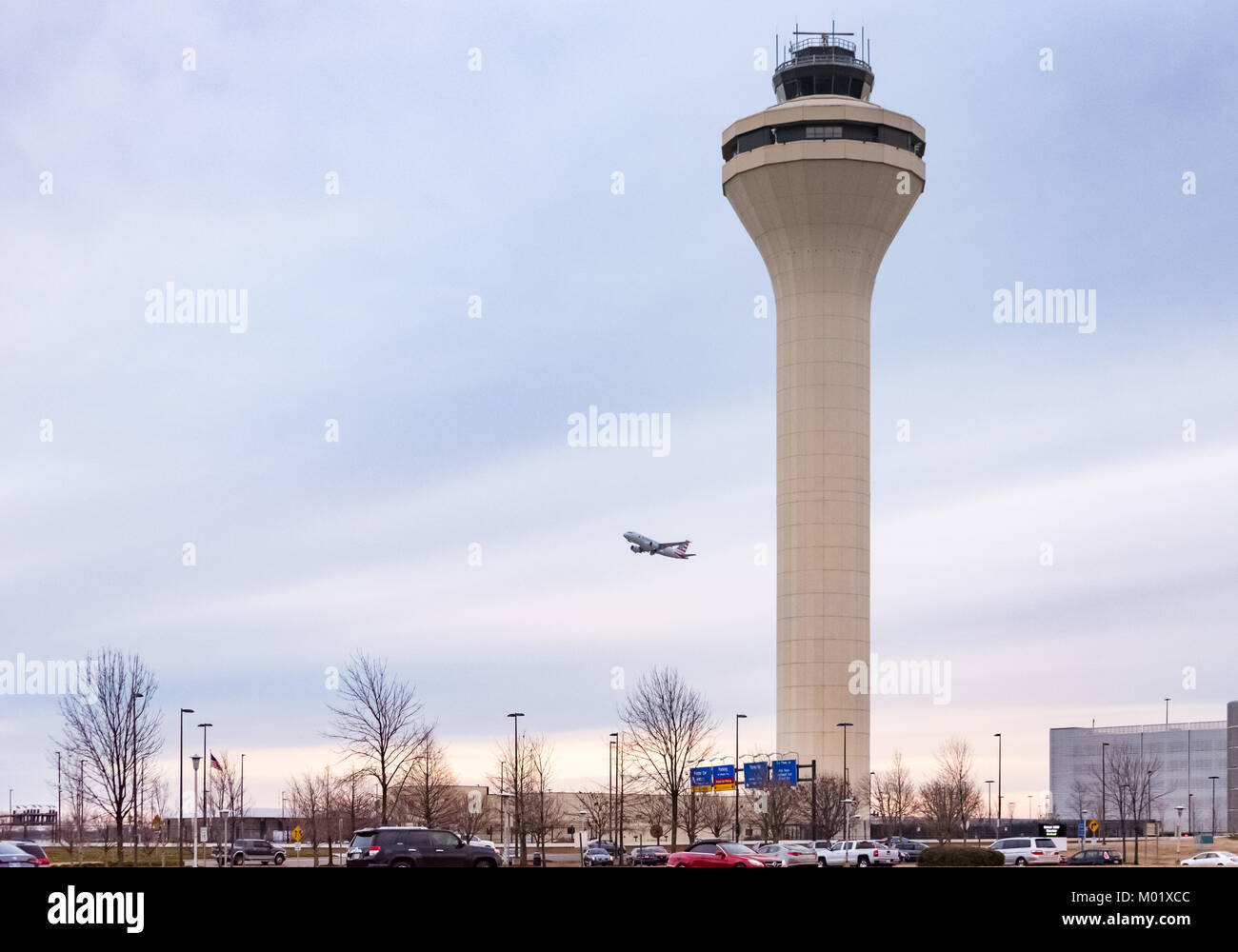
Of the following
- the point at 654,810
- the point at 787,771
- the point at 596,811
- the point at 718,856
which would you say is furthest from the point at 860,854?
the point at 596,811

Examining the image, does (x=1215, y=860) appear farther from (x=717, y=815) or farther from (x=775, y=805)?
(x=717, y=815)

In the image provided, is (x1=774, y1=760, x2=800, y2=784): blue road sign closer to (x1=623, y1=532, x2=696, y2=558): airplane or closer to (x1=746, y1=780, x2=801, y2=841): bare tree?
(x1=746, y1=780, x2=801, y2=841): bare tree

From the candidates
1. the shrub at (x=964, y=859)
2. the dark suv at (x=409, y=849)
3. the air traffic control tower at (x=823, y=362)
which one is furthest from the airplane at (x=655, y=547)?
the dark suv at (x=409, y=849)

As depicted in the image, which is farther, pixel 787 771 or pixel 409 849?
pixel 787 771

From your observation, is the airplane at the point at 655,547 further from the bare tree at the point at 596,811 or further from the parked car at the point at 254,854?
the parked car at the point at 254,854

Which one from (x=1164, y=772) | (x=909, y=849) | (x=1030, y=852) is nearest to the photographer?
(x=1030, y=852)

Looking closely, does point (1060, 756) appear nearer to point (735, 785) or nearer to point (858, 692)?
point (858, 692)

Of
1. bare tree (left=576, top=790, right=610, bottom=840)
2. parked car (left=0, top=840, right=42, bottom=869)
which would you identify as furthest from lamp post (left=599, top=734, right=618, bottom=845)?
parked car (left=0, top=840, right=42, bottom=869)
